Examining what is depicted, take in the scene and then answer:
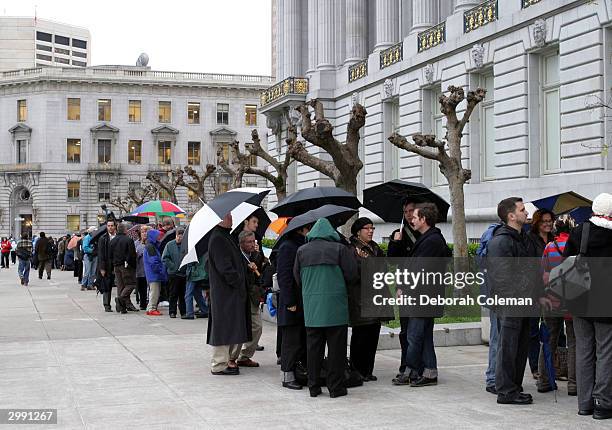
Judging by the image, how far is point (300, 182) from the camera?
45.8 metres

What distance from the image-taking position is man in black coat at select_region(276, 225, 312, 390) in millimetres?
9633

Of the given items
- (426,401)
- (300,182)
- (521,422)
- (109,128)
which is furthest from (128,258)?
(109,128)

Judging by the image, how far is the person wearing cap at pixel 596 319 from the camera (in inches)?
309

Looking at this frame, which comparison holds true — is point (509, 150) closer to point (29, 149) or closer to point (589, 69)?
point (589, 69)

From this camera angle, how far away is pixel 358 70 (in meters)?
40.0

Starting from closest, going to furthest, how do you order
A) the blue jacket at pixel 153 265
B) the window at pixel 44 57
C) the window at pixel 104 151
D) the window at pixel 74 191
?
1. the blue jacket at pixel 153 265
2. the window at pixel 74 191
3. the window at pixel 104 151
4. the window at pixel 44 57

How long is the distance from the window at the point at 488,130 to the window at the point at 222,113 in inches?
2284

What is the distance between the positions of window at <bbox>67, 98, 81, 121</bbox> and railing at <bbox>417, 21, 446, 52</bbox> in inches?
2163

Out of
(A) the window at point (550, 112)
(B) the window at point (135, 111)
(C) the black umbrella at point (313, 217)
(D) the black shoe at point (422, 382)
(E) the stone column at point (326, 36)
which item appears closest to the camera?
(D) the black shoe at point (422, 382)

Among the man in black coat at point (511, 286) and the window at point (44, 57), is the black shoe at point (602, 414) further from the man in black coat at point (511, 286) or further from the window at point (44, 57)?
the window at point (44, 57)

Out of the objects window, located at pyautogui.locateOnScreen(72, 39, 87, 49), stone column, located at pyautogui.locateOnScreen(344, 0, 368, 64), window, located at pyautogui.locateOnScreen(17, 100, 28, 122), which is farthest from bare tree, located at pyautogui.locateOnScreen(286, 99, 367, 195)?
window, located at pyautogui.locateOnScreen(72, 39, 87, 49)

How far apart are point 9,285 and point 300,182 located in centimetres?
1851

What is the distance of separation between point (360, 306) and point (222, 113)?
77610mm

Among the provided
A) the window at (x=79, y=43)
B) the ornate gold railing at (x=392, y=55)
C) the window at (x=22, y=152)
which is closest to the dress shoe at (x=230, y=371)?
the ornate gold railing at (x=392, y=55)
